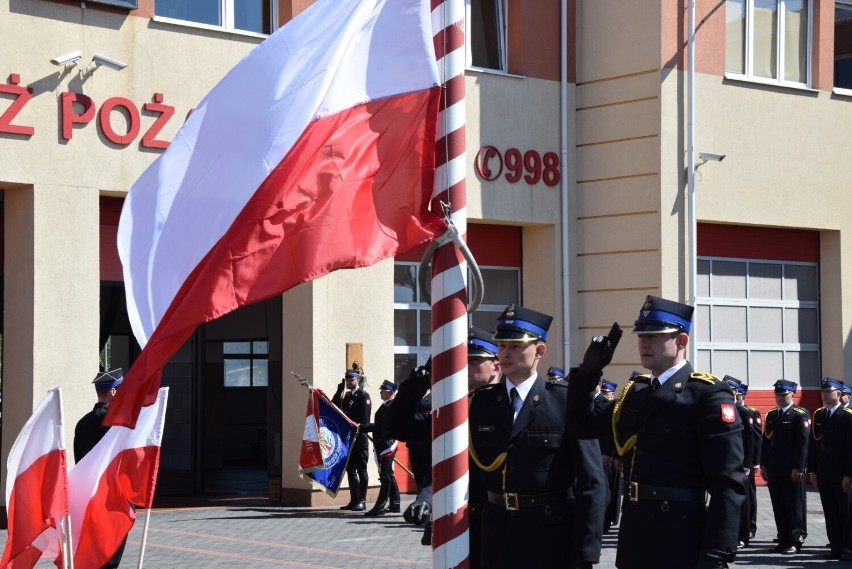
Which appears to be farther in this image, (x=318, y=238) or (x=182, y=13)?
(x=182, y=13)

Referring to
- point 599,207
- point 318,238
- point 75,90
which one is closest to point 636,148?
point 599,207

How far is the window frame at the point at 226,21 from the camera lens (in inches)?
725

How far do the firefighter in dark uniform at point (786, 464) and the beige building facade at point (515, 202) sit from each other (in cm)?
533

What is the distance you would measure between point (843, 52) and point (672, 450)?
23.0 meters

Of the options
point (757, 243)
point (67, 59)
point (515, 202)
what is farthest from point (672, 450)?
point (757, 243)

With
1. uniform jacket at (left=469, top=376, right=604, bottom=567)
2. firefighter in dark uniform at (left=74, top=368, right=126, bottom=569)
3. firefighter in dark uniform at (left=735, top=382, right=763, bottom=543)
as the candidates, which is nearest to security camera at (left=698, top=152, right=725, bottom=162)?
firefighter in dark uniform at (left=735, top=382, right=763, bottom=543)

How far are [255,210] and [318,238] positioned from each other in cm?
27

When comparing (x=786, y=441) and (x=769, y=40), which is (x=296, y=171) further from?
(x=769, y=40)

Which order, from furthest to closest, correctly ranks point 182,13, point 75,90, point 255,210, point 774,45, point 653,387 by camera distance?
point 774,45, point 182,13, point 75,90, point 653,387, point 255,210

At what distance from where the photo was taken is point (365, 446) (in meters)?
19.5

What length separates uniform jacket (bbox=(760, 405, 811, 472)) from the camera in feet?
53.4

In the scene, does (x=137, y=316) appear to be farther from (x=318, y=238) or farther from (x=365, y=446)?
(x=365, y=446)

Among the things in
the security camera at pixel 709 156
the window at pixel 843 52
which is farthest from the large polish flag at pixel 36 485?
the window at pixel 843 52

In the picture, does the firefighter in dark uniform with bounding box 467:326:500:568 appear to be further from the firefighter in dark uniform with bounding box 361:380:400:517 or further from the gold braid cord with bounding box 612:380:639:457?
the firefighter in dark uniform with bounding box 361:380:400:517
